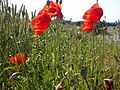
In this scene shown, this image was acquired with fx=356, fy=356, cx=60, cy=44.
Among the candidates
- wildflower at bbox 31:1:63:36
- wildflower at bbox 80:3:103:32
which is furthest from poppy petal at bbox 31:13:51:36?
wildflower at bbox 80:3:103:32

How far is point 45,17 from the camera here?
228cm

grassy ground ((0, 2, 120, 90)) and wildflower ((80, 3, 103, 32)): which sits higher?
wildflower ((80, 3, 103, 32))

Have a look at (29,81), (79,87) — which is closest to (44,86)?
(29,81)

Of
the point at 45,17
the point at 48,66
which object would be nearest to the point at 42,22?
the point at 45,17

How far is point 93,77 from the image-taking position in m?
2.78

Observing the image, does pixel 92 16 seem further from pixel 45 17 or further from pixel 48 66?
pixel 48 66

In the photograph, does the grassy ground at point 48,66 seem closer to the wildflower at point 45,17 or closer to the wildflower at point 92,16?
the wildflower at point 45,17

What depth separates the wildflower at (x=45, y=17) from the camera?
7.45ft

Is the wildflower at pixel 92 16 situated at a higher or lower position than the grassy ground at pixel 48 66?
higher

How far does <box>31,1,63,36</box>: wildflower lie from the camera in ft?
7.45

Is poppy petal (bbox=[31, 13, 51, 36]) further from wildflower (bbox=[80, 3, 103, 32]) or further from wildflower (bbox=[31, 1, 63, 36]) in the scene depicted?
wildflower (bbox=[80, 3, 103, 32])

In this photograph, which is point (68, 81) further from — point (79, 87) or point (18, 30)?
point (18, 30)

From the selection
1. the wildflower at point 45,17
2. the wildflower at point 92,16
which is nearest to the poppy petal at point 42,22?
the wildflower at point 45,17

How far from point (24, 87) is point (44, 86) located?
5.9 inches
